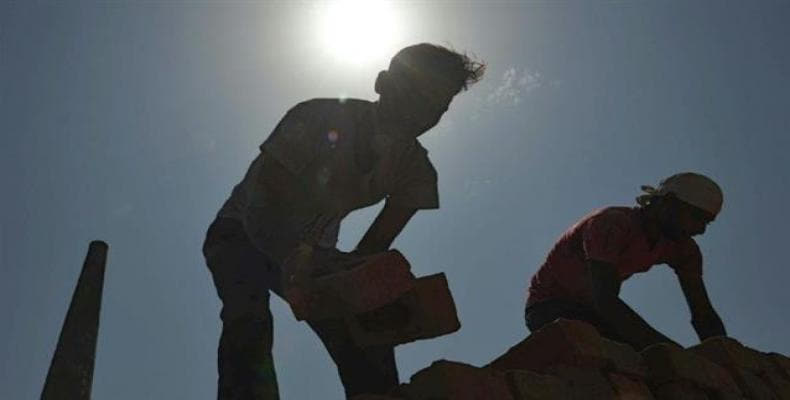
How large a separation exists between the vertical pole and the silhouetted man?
46.0 inches

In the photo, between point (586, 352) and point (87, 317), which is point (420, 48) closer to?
point (586, 352)

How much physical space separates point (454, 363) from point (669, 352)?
1.13m

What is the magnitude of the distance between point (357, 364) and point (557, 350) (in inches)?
27.1

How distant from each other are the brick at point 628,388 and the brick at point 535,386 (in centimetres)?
23

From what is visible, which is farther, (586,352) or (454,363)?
(586,352)

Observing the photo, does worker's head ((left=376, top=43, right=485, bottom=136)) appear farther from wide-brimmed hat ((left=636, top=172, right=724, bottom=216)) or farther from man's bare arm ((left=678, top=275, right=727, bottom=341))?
man's bare arm ((left=678, top=275, right=727, bottom=341))

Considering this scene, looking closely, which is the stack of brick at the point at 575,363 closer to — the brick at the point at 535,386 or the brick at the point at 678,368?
the brick at the point at 535,386

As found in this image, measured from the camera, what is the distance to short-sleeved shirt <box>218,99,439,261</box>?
8.71 ft

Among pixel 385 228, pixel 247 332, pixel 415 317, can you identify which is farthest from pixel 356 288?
pixel 385 228

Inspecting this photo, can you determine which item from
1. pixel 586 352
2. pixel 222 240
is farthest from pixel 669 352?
pixel 222 240

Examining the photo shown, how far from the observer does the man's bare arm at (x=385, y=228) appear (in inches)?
117

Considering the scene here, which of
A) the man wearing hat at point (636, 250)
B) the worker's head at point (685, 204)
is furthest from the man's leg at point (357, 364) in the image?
the worker's head at point (685, 204)

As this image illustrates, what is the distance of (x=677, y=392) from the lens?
2.82 m

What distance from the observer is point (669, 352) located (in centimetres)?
287
